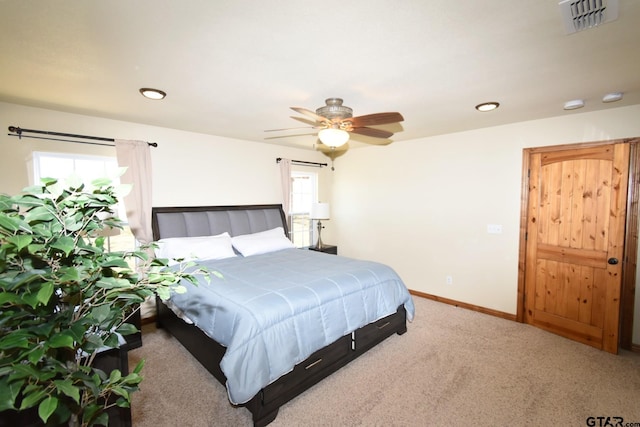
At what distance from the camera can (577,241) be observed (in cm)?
309

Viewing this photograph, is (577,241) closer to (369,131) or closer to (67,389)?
(369,131)

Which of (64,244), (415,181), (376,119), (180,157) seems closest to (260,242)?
(180,157)

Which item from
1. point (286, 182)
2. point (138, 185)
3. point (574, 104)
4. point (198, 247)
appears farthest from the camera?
point (286, 182)

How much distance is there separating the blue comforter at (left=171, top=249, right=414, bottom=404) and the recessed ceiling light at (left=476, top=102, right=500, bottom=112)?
1917 mm

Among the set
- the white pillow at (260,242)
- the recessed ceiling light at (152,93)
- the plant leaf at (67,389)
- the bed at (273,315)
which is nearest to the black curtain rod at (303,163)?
the white pillow at (260,242)

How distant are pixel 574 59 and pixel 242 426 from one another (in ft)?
11.0

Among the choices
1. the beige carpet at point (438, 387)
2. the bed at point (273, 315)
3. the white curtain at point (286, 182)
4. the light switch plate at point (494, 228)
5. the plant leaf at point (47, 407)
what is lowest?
the beige carpet at point (438, 387)

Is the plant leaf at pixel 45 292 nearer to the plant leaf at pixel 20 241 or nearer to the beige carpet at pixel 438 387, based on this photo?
the plant leaf at pixel 20 241

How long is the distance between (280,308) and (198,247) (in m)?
1.82

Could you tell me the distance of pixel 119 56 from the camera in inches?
70.6

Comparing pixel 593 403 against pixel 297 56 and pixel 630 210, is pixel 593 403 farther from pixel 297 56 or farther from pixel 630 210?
pixel 297 56

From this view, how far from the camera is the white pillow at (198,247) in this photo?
11.1ft

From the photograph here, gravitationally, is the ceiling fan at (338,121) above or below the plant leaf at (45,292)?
above

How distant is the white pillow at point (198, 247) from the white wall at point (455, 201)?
2528 mm
